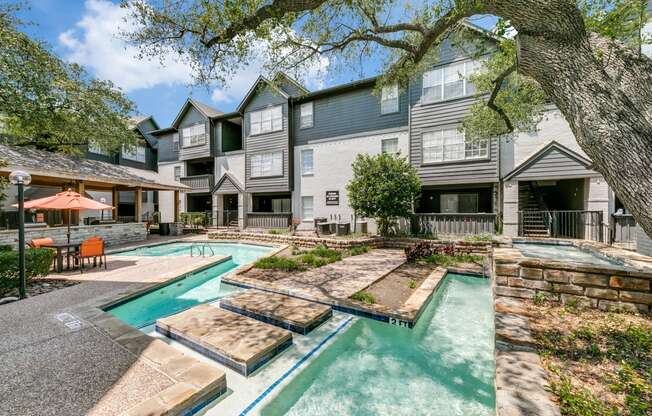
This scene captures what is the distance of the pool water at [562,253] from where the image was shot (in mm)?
6623

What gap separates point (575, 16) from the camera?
3.08m

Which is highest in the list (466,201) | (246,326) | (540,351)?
(466,201)

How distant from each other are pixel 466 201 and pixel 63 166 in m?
22.2

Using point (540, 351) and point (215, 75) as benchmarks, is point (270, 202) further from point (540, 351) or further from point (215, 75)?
point (540, 351)

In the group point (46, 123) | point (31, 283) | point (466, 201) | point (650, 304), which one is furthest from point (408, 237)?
point (46, 123)

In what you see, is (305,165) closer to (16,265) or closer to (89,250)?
(89,250)

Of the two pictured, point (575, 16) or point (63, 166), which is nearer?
point (575, 16)

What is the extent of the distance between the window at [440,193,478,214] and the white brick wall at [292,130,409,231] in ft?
17.7

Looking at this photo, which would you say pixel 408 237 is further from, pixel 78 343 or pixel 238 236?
pixel 78 343

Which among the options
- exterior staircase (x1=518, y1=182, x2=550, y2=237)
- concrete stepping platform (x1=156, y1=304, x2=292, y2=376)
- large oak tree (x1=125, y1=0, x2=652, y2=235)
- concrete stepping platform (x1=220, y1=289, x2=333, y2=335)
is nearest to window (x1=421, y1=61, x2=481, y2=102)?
large oak tree (x1=125, y1=0, x2=652, y2=235)

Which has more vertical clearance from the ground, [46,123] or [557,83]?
[46,123]

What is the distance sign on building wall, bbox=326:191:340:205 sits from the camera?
17.4m

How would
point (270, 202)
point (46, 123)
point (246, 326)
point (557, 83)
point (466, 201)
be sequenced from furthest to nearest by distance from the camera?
point (270, 202), point (466, 201), point (46, 123), point (246, 326), point (557, 83)

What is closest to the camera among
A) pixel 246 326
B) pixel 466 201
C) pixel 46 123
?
pixel 246 326
